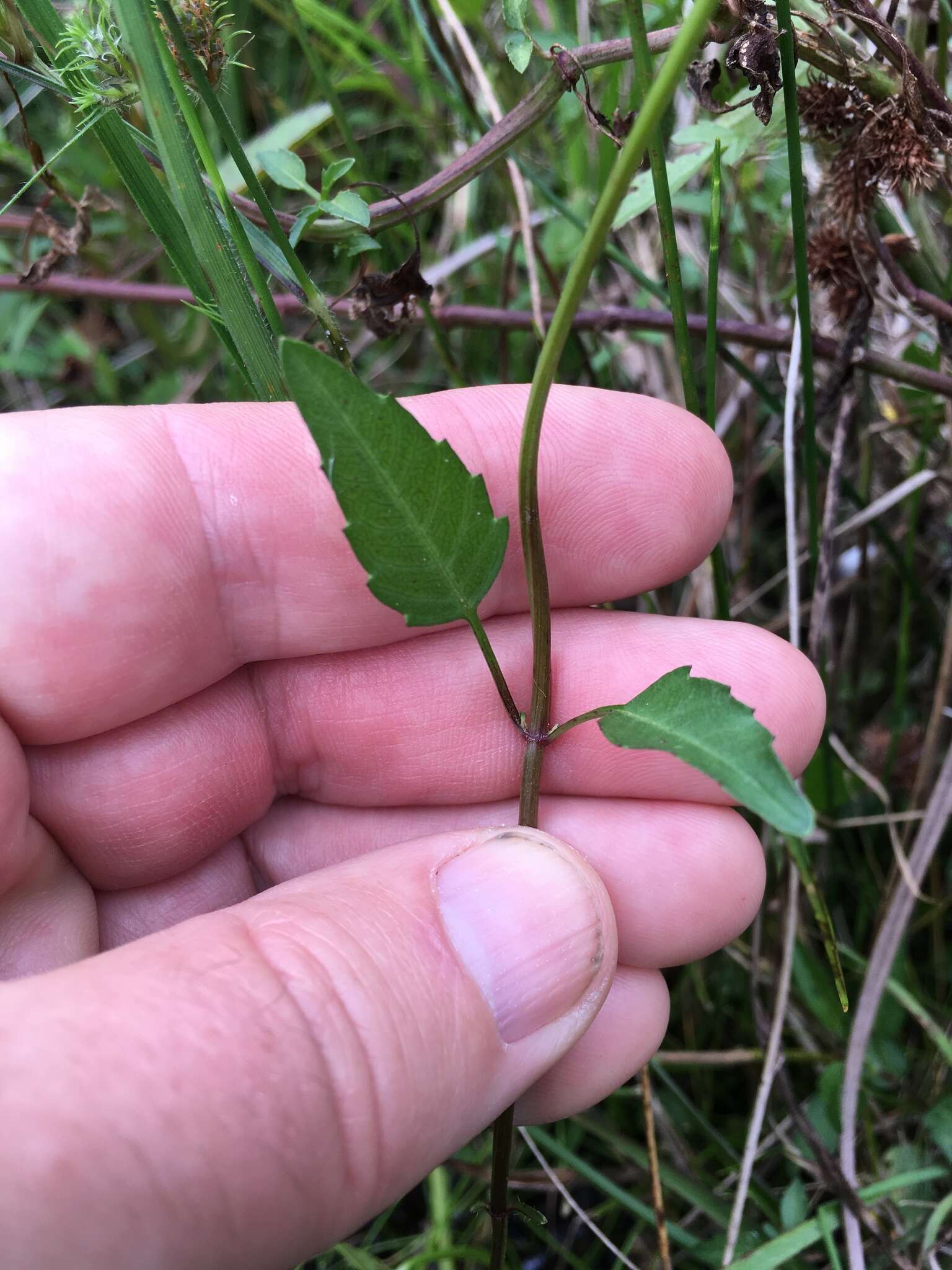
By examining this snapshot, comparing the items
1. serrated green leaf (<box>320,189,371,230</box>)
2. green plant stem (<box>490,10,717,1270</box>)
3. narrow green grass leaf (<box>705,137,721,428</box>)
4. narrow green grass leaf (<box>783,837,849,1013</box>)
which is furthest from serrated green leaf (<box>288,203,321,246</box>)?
narrow green grass leaf (<box>783,837,849,1013</box>)

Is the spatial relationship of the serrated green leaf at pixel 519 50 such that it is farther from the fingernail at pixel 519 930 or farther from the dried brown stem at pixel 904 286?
the fingernail at pixel 519 930

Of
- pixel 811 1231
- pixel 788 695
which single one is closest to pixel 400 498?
pixel 788 695

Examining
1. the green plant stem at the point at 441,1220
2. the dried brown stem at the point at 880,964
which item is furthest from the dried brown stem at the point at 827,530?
the green plant stem at the point at 441,1220

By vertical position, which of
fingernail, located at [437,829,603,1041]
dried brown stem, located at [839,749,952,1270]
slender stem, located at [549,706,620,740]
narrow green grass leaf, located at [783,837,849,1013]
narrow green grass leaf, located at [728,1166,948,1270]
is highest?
slender stem, located at [549,706,620,740]

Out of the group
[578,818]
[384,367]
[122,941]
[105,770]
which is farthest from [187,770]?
[384,367]

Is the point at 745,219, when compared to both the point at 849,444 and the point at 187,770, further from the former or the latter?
the point at 187,770

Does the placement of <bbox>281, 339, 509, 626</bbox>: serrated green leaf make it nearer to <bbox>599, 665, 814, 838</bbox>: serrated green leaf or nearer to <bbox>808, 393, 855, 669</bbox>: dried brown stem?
<bbox>599, 665, 814, 838</bbox>: serrated green leaf
